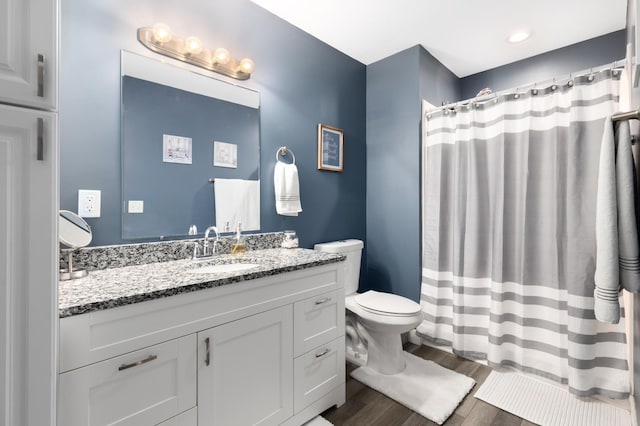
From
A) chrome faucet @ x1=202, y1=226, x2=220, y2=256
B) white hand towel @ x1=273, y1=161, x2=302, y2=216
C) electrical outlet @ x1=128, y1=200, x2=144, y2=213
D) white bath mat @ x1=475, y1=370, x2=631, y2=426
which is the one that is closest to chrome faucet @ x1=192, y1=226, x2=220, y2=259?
chrome faucet @ x1=202, y1=226, x2=220, y2=256

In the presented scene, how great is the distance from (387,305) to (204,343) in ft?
3.94

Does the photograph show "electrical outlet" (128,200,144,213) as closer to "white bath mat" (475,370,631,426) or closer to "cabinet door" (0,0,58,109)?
"cabinet door" (0,0,58,109)

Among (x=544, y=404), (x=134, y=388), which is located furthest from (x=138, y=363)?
(x=544, y=404)

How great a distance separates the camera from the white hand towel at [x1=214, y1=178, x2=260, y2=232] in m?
1.76

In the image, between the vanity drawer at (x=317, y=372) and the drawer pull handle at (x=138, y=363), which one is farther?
the vanity drawer at (x=317, y=372)

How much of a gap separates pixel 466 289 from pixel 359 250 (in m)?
0.84

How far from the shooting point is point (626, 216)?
1.00 m

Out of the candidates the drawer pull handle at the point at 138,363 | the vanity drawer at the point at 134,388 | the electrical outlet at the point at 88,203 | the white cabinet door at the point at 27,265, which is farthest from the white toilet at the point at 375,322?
the white cabinet door at the point at 27,265

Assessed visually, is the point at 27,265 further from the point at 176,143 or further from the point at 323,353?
the point at 323,353

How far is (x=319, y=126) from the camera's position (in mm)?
2314

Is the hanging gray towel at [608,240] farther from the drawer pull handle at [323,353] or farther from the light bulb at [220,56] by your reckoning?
the light bulb at [220,56]

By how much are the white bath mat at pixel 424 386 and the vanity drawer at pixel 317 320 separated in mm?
521

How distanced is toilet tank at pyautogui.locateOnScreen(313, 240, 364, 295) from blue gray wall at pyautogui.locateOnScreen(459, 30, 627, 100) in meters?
2.00

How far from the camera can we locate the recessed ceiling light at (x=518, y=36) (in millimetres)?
2199
